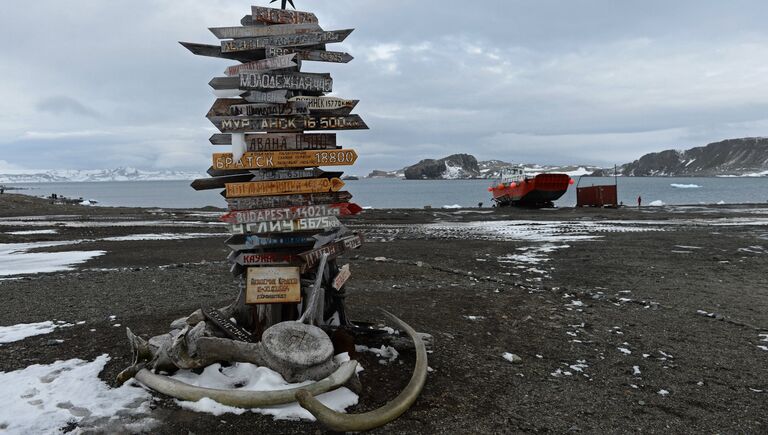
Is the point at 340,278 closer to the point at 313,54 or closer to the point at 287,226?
the point at 287,226

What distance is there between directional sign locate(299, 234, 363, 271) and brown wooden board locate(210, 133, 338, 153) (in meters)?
1.31

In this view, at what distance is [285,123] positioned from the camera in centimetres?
657

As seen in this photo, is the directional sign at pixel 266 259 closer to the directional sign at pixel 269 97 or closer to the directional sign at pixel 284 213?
the directional sign at pixel 284 213

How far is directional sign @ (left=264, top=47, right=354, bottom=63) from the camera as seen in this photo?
6.50 meters

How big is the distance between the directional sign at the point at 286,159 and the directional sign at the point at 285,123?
0.32m

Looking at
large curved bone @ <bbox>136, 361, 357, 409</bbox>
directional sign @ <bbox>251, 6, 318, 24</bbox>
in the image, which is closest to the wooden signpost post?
directional sign @ <bbox>251, 6, 318, 24</bbox>

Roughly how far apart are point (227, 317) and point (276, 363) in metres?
1.74

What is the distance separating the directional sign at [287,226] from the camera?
6480 mm

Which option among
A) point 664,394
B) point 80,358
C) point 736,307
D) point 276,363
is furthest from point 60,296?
point 736,307

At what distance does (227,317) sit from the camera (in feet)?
22.7

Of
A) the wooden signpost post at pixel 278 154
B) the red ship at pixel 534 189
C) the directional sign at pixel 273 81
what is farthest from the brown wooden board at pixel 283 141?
the red ship at pixel 534 189

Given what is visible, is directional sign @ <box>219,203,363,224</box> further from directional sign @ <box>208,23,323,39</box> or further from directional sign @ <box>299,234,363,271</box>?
directional sign @ <box>208,23,323,39</box>

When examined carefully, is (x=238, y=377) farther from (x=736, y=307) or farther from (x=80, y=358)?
(x=736, y=307)

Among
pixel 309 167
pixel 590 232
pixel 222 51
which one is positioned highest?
pixel 222 51
